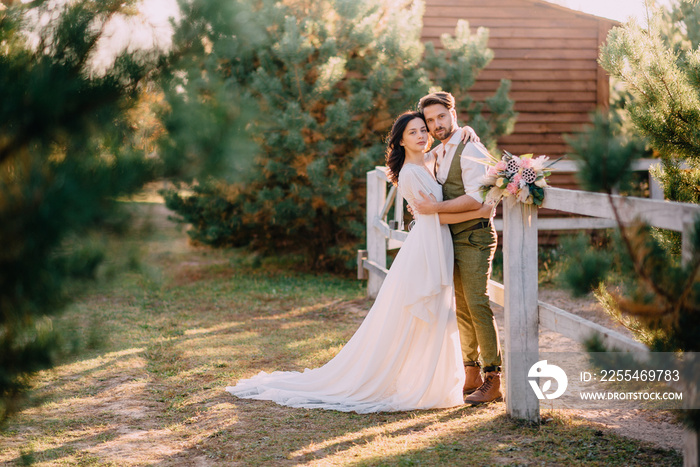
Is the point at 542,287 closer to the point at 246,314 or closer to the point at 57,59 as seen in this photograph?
the point at 246,314

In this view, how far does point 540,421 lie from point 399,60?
6.64 m

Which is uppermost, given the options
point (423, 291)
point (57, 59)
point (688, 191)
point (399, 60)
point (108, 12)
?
point (399, 60)

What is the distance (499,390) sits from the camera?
14.0ft

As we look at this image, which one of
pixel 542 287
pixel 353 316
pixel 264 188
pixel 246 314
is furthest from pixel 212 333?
pixel 542 287

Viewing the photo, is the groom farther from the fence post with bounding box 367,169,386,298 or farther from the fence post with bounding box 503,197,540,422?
the fence post with bounding box 367,169,386,298

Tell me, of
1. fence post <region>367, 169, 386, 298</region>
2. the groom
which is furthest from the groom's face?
fence post <region>367, 169, 386, 298</region>

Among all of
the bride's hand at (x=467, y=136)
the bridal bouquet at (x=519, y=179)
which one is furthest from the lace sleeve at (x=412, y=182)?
the bridal bouquet at (x=519, y=179)

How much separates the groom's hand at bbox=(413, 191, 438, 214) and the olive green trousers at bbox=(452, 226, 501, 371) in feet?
0.89

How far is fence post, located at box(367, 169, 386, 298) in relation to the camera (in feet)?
26.8

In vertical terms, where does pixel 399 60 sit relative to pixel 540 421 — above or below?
above

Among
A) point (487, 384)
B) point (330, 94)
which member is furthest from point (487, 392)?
point (330, 94)

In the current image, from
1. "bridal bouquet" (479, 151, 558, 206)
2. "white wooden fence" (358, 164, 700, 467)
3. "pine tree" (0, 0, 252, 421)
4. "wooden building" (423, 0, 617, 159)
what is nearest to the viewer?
"pine tree" (0, 0, 252, 421)

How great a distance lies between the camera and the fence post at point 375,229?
322 inches

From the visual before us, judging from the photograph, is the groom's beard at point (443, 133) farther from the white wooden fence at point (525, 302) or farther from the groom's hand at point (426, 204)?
the white wooden fence at point (525, 302)
